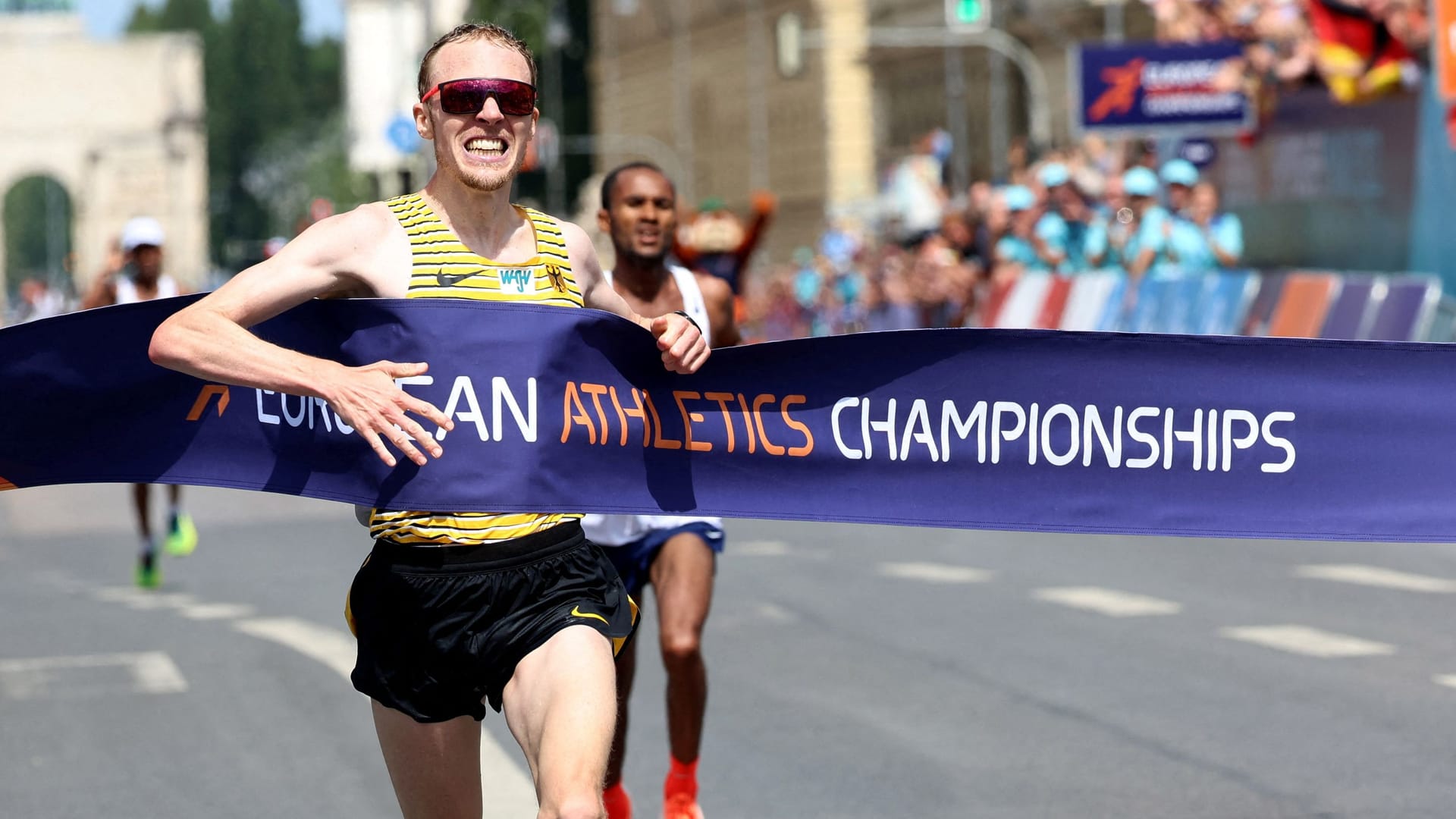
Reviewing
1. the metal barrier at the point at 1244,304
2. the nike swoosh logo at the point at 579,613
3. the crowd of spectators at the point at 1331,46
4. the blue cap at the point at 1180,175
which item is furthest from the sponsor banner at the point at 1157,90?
the nike swoosh logo at the point at 579,613

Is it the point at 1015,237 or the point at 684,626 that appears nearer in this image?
the point at 684,626

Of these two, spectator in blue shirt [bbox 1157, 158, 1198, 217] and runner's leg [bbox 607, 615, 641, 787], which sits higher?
spectator in blue shirt [bbox 1157, 158, 1198, 217]

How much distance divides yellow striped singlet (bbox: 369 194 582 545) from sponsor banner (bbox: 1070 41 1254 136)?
17707mm

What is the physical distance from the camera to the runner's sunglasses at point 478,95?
4.89m

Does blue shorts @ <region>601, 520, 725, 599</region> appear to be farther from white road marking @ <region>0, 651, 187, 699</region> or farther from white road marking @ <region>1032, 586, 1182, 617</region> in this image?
white road marking @ <region>1032, 586, 1182, 617</region>

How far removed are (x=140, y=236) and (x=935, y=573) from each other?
4.59 metres

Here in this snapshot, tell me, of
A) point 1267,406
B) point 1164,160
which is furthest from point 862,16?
point 1267,406

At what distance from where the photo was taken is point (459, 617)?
486cm

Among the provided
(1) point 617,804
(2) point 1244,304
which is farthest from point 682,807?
(2) point 1244,304

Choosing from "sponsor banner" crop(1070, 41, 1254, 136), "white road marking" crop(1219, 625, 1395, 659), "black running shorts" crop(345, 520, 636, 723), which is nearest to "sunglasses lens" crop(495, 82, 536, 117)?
"black running shorts" crop(345, 520, 636, 723)

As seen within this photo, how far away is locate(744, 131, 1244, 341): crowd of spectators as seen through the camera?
63.5 feet

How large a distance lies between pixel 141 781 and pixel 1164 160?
58.8ft

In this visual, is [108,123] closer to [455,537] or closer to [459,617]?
[455,537]

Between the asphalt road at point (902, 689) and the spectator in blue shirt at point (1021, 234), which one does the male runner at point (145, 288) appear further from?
the spectator in blue shirt at point (1021, 234)
